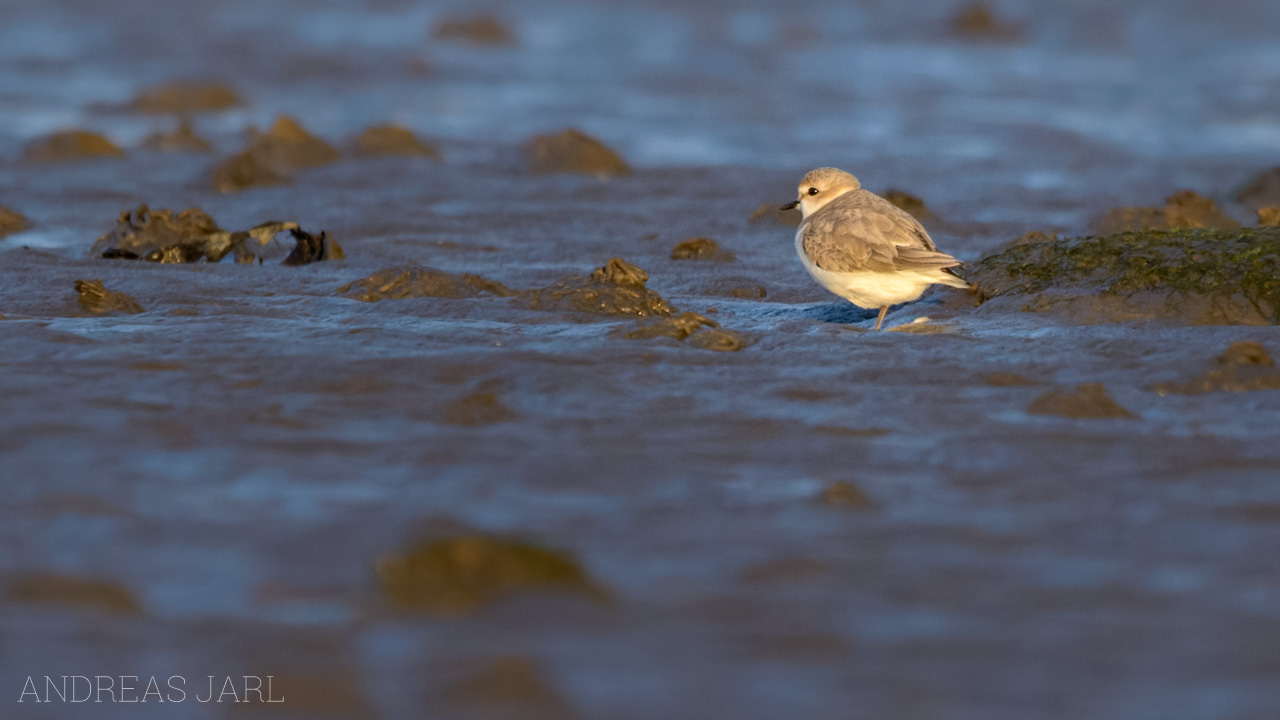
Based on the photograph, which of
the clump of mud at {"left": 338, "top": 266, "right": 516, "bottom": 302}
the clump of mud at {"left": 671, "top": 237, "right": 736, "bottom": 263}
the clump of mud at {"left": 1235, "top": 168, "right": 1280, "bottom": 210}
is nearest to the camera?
Answer: the clump of mud at {"left": 338, "top": 266, "right": 516, "bottom": 302}

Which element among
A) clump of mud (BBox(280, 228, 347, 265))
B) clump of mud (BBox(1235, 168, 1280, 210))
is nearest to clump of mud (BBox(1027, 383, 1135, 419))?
clump of mud (BBox(280, 228, 347, 265))

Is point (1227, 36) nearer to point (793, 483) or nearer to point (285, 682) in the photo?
point (793, 483)

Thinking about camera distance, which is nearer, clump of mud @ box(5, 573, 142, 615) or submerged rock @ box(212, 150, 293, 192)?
clump of mud @ box(5, 573, 142, 615)

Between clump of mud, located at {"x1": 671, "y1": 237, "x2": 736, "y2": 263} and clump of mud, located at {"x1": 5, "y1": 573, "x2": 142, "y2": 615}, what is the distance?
4.69 metres

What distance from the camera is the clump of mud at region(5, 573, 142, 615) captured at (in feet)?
10.6

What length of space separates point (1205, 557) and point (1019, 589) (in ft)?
1.73

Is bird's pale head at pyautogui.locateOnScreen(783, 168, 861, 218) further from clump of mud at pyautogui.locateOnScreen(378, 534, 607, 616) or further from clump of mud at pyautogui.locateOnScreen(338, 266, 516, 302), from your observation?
clump of mud at pyautogui.locateOnScreen(378, 534, 607, 616)

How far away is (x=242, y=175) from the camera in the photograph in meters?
9.69

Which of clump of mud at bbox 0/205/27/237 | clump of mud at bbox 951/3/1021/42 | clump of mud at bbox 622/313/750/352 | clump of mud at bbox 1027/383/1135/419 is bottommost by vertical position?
clump of mud at bbox 1027/383/1135/419

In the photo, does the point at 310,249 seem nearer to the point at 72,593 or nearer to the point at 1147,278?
the point at 1147,278

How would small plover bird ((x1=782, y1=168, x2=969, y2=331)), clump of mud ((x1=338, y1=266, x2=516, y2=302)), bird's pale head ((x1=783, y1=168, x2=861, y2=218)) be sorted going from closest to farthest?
small plover bird ((x1=782, y1=168, x2=969, y2=331)) < clump of mud ((x1=338, y1=266, x2=516, y2=302)) < bird's pale head ((x1=783, y1=168, x2=861, y2=218))

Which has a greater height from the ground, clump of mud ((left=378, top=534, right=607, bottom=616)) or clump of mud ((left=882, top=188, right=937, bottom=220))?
clump of mud ((left=882, top=188, right=937, bottom=220))

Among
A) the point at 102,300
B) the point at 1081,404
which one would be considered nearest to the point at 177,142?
the point at 102,300

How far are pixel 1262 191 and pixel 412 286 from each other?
5994 millimetres
